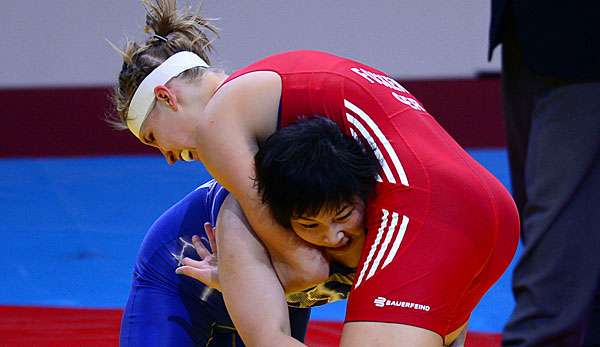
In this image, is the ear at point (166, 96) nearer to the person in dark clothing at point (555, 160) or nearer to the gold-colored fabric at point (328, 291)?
the gold-colored fabric at point (328, 291)

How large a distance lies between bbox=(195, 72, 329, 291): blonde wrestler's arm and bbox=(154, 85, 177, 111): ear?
1.54 ft

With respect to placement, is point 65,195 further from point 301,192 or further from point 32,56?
point 301,192

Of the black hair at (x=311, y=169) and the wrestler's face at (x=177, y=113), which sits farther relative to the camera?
the wrestler's face at (x=177, y=113)

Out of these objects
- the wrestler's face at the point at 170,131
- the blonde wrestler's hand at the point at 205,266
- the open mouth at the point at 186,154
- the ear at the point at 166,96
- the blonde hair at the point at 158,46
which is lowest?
the blonde wrestler's hand at the point at 205,266

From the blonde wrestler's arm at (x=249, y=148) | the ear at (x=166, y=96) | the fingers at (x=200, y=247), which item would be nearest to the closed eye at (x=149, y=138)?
the ear at (x=166, y=96)

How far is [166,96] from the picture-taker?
2586 mm

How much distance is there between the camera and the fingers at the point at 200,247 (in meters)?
2.48

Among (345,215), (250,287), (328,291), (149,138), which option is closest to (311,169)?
(345,215)

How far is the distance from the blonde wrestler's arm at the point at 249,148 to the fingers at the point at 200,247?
369 mm

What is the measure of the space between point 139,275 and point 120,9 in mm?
5397

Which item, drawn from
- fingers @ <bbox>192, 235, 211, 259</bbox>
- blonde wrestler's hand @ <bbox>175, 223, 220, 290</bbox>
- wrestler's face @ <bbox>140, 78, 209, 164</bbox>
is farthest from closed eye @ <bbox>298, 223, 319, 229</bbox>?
wrestler's face @ <bbox>140, 78, 209, 164</bbox>

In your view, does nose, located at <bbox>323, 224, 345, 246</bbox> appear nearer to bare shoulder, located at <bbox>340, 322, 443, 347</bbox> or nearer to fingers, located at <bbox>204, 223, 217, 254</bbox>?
bare shoulder, located at <bbox>340, 322, 443, 347</bbox>

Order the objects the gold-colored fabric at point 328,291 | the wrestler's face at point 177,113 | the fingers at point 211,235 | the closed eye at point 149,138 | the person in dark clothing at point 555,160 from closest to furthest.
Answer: the person in dark clothing at point 555,160, the gold-colored fabric at point 328,291, the fingers at point 211,235, the wrestler's face at point 177,113, the closed eye at point 149,138

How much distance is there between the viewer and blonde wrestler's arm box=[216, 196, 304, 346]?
2051 mm
